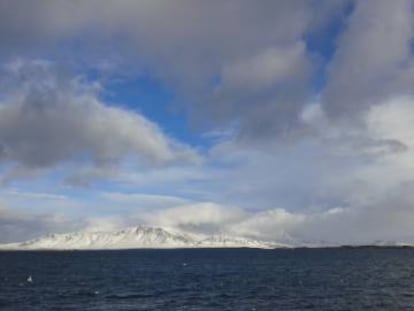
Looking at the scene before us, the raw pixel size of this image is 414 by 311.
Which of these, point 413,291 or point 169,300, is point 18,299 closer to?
point 169,300

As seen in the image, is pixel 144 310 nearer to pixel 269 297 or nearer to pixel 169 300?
pixel 169 300

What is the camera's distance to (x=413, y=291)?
134m

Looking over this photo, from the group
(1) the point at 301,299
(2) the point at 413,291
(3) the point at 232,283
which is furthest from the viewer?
(3) the point at 232,283

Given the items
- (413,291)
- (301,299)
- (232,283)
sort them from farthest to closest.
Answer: (232,283)
(413,291)
(301,299)

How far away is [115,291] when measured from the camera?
142000mm

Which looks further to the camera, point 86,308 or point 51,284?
point 51,284

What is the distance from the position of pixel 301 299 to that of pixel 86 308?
44.1 m

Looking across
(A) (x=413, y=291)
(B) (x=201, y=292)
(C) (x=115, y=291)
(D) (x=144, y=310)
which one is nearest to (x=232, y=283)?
(B) (x=201, y=292)

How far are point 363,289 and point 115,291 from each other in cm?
6079

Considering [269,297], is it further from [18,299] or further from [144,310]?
[18,299]

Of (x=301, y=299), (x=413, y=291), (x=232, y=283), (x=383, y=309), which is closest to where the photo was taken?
(x=383, y=309)

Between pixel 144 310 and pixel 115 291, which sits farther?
pixel 115 291

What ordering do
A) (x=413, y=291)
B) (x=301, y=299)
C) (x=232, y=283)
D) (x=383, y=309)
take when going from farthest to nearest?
(x=232, y=283) < (x=413, y=291) < (x=301, y=299) < (x=383, y=309)

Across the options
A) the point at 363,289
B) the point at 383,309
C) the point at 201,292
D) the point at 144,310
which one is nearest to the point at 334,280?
the point at 363,289
